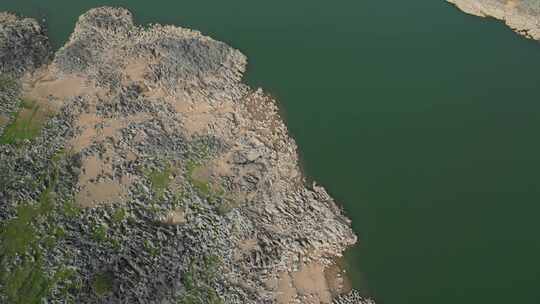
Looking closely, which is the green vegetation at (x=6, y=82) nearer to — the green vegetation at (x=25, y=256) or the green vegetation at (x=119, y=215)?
the green vegetation at (x=25, y=256)

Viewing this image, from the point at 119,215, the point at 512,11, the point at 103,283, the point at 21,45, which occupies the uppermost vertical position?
the point at 512,11

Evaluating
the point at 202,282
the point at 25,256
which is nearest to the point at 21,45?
the point at 25,256

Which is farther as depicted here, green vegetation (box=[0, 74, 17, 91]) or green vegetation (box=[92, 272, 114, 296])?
green vegetation (box=[0, 74, 17, 91])

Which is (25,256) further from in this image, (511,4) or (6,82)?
(511,4)

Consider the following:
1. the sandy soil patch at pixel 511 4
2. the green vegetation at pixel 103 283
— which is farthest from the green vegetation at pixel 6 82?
the sandy soil patch at pixel 511 4

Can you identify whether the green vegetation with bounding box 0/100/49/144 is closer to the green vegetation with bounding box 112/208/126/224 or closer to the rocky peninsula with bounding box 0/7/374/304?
the rocky peninsula with bounding box 0/7/374/304

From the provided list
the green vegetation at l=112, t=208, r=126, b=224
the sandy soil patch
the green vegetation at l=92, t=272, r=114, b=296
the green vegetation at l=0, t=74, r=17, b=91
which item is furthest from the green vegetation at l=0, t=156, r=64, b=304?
the sandy soil patch

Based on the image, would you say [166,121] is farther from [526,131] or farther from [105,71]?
[526,131]
